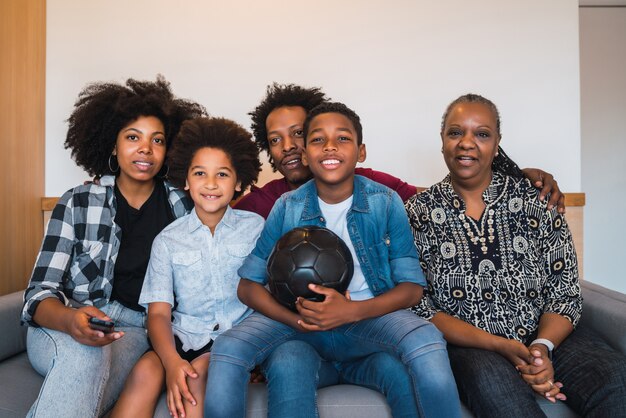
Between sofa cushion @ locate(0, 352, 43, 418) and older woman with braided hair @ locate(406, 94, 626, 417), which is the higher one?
older woman with braided hair @ locate(406, 94, 626, 417)

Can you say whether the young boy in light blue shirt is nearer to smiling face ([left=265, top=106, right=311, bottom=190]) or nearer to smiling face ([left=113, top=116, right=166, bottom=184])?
smiling face ([left=113, top=116, right=166, bottom=184])

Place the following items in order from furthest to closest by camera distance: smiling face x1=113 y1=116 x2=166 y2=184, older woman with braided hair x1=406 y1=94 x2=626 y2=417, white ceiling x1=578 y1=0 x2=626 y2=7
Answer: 1. white ceiling x1=578 y1=0 x2=626 y2=7
2. smiling face x1=113 y1=116 x2=166 y2=184
3. older woman with braided hair x1=406 y1=94 x2=626 y2=417

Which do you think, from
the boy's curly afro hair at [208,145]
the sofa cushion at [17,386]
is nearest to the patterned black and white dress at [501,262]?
the boy's curly afro hair at [208,145]

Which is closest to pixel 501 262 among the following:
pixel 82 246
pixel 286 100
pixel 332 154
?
pixel 332 154

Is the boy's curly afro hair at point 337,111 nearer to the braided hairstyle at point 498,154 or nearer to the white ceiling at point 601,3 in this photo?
the braided hairstyle at point 498,154

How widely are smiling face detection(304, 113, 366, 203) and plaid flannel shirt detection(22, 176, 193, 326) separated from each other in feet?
2.86

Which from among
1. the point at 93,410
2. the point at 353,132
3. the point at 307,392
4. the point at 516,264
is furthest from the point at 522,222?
the point at 93,410

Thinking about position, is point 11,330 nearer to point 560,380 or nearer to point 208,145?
point 208,145

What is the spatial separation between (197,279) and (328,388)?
0.66 m

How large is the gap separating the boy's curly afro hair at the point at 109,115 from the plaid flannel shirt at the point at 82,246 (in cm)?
28

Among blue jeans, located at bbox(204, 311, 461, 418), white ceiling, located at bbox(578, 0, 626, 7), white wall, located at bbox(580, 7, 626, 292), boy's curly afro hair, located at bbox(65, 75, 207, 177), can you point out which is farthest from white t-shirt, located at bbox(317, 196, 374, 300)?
white ceiling, located at bbox(578, 0, 626, 7)

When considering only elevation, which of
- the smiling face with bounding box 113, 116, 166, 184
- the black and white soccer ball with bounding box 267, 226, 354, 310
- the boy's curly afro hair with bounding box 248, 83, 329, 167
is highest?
the boy's curly afro hair with bounding box 248, 83, 329, 167

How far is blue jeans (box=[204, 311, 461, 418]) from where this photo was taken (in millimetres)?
1499

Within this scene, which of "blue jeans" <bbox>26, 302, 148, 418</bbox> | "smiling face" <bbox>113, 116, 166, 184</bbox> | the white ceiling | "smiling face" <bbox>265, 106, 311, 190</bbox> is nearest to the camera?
"blue jeans" <bbox>26, 302, 148, 418</bbox>
